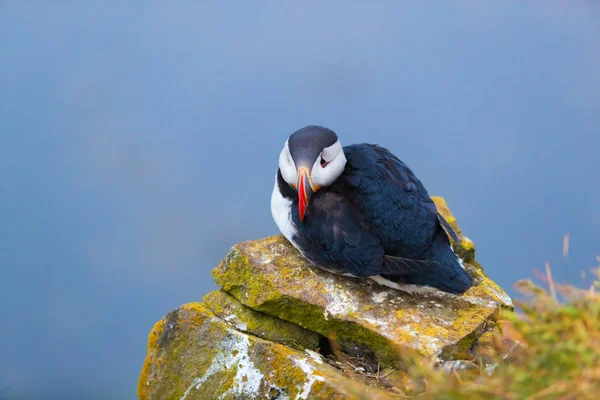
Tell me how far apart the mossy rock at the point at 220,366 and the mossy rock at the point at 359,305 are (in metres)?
0.32

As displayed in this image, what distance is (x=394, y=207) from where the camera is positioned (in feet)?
16.9

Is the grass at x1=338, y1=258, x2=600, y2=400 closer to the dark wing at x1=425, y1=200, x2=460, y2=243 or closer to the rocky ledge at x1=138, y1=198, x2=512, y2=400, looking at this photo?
the rocky ledge at x1=138, y1=198, x2=512, y2=400

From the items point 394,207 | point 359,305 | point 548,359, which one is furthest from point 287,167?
point 548,359

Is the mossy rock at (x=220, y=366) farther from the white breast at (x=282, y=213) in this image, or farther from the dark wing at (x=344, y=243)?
the white breast at (x=282, y=213)

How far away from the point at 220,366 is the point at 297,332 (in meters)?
0.71

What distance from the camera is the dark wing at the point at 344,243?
200 inches

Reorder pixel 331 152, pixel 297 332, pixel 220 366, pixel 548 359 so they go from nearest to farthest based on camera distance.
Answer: pixel 548 359, pixel 331 152, pixel 220 366, pixel 297 332

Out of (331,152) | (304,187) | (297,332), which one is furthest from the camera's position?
(297,332)

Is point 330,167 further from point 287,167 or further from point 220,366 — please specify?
point 220,366

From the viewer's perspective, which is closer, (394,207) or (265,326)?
(394,207)

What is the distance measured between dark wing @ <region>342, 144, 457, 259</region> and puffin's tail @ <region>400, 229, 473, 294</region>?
0.13 meters

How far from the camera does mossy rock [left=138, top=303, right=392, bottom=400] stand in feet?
16.2

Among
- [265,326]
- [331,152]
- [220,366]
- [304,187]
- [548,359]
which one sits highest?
[331,152]

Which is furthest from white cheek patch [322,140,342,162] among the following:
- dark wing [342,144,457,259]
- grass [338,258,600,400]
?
grass [338,258,600,400]
